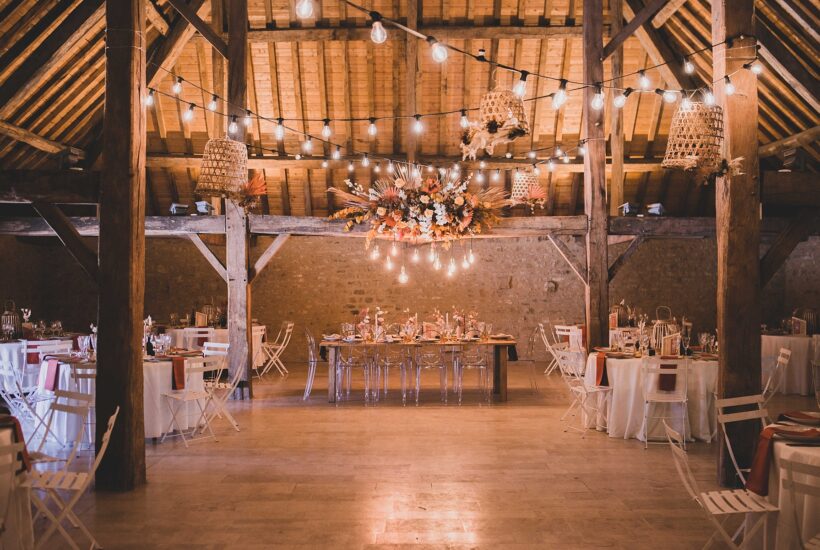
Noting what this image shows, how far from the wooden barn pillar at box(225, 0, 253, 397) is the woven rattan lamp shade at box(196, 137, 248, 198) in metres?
2.82

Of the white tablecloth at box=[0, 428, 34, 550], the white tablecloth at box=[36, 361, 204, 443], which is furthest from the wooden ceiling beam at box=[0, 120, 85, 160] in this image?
the white tablecloth at box=[0, 428, 34, 550]

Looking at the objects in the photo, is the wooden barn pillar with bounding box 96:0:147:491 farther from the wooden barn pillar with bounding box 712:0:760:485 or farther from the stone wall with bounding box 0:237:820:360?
the stone wall with bounding box 0:237:820:360

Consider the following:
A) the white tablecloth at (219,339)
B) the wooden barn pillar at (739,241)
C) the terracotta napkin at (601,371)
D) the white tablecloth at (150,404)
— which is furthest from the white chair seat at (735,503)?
the white tablecloth at (219,339)

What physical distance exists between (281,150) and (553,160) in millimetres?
4908

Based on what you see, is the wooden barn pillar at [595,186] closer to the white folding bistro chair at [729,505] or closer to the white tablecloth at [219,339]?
the white tablecloth at [219,339]

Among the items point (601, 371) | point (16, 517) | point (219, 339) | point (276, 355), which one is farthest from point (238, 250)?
point (16, 517)

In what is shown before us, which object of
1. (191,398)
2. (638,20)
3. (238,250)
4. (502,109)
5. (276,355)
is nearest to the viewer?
(502,109)

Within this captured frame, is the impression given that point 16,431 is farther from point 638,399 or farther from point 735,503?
point 638,399

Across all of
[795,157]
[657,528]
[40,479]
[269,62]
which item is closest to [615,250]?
[795,157]

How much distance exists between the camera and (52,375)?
675cm

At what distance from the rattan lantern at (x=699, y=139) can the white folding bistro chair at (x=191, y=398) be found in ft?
15.2

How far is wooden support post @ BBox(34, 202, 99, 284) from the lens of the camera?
533cm

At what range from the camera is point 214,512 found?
470 cm

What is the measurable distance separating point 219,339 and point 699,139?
774 cm
